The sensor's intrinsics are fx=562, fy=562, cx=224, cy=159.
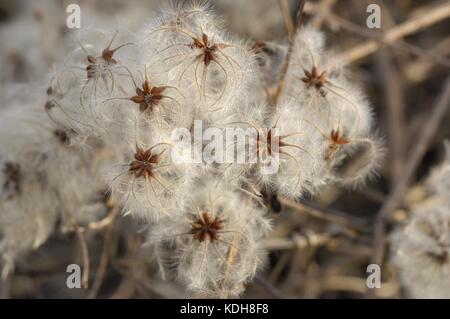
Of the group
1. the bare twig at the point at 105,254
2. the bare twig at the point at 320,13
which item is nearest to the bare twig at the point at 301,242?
the bare twig at the point at 105,254

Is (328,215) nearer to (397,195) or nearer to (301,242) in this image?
(301,242)

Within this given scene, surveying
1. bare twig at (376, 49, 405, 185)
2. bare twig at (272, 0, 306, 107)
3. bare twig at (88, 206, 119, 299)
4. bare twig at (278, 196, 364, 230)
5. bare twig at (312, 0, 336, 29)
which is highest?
bare twig at (312, 0, 336, 29)

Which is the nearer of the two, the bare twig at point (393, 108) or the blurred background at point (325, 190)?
the blurred background at point (325, 190)

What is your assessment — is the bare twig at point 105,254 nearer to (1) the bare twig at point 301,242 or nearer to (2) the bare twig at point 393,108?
(1) the bare twig at point 301,242

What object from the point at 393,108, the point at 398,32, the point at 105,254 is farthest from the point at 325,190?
the point at 393,108

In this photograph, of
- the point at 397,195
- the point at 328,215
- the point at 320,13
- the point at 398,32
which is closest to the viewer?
the point at 328,215

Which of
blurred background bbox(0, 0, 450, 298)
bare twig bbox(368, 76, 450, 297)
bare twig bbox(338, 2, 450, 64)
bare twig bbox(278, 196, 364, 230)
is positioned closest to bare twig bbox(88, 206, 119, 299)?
blurred background bbox(0, 0, 450, 298)

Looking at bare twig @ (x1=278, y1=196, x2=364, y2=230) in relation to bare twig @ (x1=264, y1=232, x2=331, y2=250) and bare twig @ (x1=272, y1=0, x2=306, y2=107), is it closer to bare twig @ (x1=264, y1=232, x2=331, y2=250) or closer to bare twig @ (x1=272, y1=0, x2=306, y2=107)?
bare twig @ (x1=264, y1=232, x2=331, y2=250)

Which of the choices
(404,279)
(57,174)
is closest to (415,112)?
(404,279)

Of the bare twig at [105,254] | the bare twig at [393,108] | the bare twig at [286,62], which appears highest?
the bare twig at [393,108]
